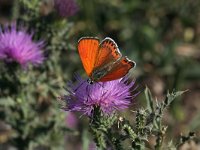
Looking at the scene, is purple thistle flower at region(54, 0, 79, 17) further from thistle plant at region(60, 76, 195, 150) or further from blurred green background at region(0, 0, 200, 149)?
blurred green background at region(0, 0, 200, 149)

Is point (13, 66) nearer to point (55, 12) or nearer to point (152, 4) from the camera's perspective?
point (55, 12)

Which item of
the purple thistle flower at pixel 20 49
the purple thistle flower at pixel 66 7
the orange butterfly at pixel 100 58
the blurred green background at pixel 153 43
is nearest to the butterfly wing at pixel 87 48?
the orange butterfly at pixel 100 58

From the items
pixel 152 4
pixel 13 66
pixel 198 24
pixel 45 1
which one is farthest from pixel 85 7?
pixel 13 66

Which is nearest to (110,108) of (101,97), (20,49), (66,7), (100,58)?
(101,97)

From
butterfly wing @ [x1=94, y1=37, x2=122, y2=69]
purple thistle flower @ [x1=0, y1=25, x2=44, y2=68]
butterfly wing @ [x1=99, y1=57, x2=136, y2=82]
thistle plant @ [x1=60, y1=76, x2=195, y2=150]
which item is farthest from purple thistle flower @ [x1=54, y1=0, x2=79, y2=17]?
butterfly wing @ [x1=99, y1=57, x2=136, y2=82]

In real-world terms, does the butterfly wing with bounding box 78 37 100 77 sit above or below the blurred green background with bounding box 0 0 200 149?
below

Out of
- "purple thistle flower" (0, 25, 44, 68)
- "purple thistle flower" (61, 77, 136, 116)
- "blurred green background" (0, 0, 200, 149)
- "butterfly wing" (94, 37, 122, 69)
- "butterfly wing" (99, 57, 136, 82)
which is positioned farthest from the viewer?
"blurred green background" (0, 0, 200, 149)
